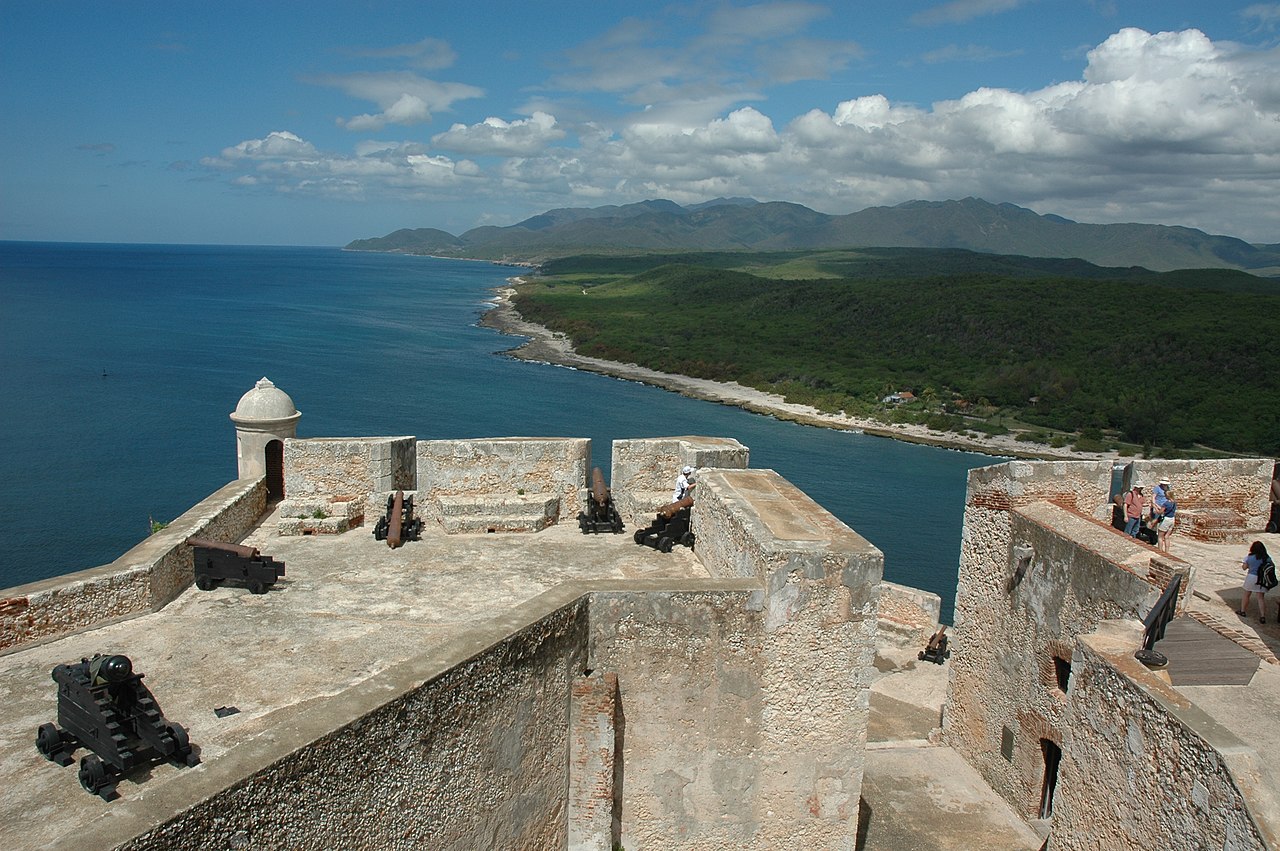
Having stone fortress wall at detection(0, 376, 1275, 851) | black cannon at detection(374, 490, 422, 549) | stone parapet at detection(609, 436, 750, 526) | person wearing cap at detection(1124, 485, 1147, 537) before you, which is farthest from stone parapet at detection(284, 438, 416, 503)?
person wearing cap at detection(1124, 485, 1147, 537)

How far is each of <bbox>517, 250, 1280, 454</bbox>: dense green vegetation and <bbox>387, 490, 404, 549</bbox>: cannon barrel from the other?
5143 centimetres

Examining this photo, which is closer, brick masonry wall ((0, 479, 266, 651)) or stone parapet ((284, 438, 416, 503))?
brick masonry wall ((0, 479, 266, 651))

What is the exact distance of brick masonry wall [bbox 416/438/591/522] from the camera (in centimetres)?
1290

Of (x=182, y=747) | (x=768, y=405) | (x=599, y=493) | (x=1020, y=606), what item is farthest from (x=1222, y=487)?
(x=768, y=405)

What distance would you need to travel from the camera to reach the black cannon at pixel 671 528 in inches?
459

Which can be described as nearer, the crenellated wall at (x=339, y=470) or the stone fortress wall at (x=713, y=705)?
the stone fortress wall at (x=713, y=705)

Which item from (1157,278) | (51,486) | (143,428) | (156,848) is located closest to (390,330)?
(143,428)

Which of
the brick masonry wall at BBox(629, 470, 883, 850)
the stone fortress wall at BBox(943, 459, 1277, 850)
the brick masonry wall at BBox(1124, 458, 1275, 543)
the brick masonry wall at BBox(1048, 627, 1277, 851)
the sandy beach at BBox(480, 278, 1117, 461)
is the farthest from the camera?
the sandy beach at BBox(480, 278, 1117, 461)

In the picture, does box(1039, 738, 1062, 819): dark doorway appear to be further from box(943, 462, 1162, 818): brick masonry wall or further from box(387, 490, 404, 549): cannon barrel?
box(387, 490, 404, 549): cannon barrel

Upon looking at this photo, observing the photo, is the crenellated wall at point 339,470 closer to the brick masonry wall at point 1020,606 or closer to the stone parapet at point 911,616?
the brick masonry wall at point 1020,606

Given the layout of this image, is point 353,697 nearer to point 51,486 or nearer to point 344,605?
point 344,605

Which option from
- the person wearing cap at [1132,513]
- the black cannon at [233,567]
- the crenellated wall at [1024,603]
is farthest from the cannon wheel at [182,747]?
the person wearing cap at [1132,513]

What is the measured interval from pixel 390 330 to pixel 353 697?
346 ft

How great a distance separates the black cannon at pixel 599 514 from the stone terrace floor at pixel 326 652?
0.18 meters
